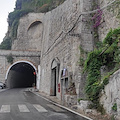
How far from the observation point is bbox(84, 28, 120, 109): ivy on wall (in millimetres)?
6828

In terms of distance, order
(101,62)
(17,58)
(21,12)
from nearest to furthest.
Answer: (101,62), (17,58), (21,12)

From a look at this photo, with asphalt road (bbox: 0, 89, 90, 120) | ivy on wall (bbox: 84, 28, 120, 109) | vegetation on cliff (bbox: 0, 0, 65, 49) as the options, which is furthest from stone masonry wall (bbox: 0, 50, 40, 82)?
ivy on wall (bbox: 84, 28, 120, 109)

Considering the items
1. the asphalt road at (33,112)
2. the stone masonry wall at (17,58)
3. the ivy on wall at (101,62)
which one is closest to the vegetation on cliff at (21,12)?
the stone masonry wall at (17,58)

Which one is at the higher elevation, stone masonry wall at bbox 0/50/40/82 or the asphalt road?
stone masonry wall at bbox 0/50/40/82

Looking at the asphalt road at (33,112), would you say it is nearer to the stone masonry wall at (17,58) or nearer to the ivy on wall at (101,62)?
the ivy on wall at (101,62)

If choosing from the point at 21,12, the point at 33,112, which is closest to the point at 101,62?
the point at 33,112

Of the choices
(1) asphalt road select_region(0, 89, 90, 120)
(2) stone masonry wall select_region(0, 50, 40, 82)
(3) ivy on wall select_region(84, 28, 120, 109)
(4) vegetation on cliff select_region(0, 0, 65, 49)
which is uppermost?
(4) vegetation on cliff select_region(0, 0, 65, 49)

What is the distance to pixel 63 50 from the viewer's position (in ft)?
44.7

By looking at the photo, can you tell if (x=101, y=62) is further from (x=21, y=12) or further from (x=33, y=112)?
(x=21, y=12)

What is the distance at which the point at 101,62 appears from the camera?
802 centimetres

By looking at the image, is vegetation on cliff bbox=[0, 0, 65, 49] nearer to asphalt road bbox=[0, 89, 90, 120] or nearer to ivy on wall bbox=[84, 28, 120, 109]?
ivy on wall bbox=[84, 28, 120, 109]

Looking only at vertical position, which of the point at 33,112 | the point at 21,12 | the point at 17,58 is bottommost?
the point at 33,112

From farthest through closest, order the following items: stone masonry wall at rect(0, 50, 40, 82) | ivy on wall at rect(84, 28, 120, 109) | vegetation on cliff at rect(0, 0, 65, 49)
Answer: vegetation on cliff at rect(0, 0, 65, 49) → stone masonry wall at rect(0, 50, 40, 82) → ivy on wall at rect(84, 28, 120, 109)

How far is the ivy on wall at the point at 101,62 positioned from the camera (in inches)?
269
